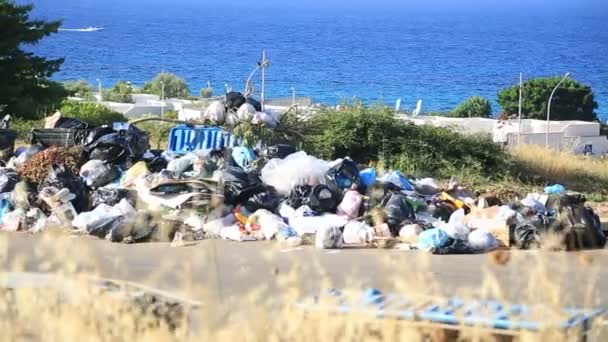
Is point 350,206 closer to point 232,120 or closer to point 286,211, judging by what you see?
point 286,211

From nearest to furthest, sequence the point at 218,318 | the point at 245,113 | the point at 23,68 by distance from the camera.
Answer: the point at 218,318
the point at 245,113
the point at 23,68

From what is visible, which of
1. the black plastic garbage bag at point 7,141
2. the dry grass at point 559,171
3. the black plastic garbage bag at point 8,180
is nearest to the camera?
the black plastic garbage bag at point 8,180

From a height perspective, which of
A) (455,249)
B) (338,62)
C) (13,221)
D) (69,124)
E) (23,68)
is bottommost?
(338,62)

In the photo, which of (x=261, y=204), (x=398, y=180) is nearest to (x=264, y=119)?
(x=398, y=180)

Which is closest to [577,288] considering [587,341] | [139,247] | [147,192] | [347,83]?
[587,341]

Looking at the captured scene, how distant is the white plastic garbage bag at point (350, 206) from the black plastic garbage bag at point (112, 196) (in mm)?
2412

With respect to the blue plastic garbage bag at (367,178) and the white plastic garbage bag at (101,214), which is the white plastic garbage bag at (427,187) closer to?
the blue plastic garbage bag at (367,178)

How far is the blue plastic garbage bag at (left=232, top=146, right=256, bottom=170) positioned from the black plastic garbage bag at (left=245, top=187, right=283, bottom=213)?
3.58 ft

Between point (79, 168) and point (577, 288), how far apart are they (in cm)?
814

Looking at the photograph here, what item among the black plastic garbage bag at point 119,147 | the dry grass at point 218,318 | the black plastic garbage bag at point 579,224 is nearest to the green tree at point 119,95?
the black plastic garbage bag at point 119,147

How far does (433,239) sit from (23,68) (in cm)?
1798

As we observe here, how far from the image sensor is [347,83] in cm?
11281

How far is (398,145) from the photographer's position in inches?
639

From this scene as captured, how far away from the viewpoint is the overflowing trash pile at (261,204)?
1138cm
